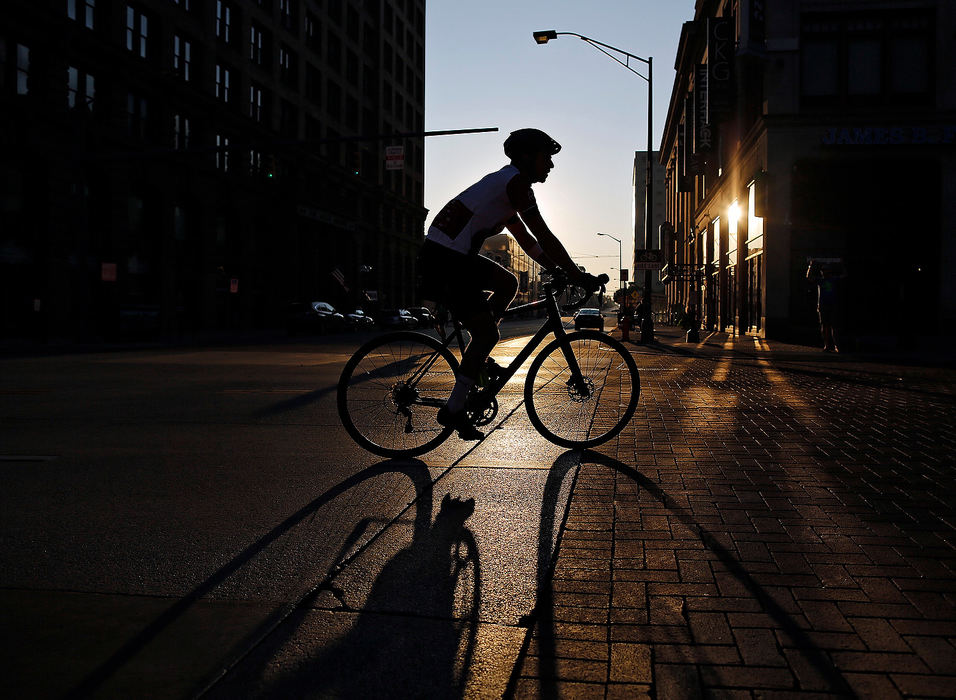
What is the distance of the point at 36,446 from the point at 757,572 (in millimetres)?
5161

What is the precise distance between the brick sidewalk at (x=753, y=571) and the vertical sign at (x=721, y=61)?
1129 inches

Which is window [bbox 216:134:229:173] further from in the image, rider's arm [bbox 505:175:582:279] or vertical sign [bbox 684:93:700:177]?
rider's arm [bbox 505:175:582:279]

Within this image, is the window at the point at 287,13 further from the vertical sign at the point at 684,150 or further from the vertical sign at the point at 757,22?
the vertical sign at the point at 757,22

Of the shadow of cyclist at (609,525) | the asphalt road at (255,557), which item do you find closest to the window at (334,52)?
the asphalt road at (255,557)

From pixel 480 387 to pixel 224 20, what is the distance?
A: 44140mm

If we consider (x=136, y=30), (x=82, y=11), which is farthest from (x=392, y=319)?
(x=82, y=11)

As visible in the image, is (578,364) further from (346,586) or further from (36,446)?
(36,446)

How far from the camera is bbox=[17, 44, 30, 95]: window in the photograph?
29.5 meters

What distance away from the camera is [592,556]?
3418 millimetres

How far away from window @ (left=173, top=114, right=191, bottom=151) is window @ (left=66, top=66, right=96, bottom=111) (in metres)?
6.06

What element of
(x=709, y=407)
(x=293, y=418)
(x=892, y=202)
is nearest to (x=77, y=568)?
(x=293, y=418)

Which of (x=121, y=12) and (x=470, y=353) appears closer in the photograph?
(x=470, y=353)

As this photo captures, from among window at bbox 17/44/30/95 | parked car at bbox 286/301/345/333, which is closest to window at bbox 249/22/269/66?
parked car at bbox 286/301/345/333

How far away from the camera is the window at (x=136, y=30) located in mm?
35656
